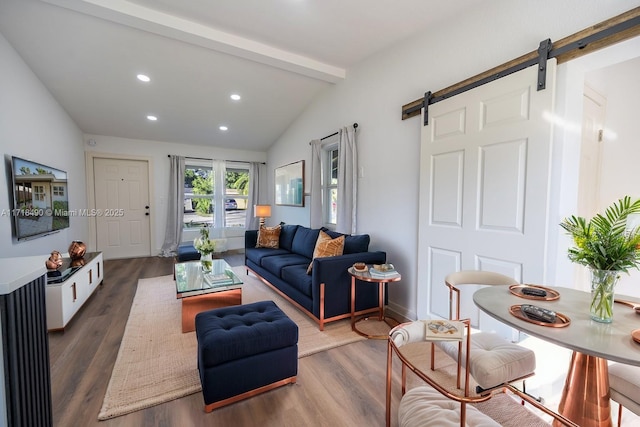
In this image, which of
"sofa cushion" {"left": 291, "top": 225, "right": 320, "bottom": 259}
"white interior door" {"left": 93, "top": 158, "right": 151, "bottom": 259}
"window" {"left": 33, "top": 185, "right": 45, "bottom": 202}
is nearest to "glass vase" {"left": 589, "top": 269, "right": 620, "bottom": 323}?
"sofa cushion" {"left": 291, "top": 225, "right": 320, "bottom": 259}

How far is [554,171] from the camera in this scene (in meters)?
1.67

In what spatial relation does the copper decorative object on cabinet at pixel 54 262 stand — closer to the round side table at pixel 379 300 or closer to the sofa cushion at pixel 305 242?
the sofa cushion at pixel 305 242

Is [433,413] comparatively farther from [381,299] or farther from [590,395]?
[381,299]

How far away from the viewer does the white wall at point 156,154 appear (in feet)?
16.6

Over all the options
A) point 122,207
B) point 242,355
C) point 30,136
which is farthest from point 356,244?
point 122,207

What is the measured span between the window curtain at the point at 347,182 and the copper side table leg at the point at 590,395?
7.73 ft

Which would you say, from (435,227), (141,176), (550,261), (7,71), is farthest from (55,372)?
(141,176)

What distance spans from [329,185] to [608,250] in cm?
335

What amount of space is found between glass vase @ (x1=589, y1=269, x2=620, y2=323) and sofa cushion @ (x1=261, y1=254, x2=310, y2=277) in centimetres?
241

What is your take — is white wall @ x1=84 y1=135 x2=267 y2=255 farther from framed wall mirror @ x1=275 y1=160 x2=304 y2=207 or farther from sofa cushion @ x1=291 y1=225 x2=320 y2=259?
sofa cushion @ x1=291 y1=225 x2=320 y2=259

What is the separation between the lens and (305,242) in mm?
3668

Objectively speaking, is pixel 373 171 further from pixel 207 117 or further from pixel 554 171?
pixel 207 117

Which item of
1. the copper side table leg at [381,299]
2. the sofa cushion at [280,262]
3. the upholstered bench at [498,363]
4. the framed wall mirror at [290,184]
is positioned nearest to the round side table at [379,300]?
the copper side table leg at [381,299]

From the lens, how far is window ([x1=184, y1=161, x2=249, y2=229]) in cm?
587
